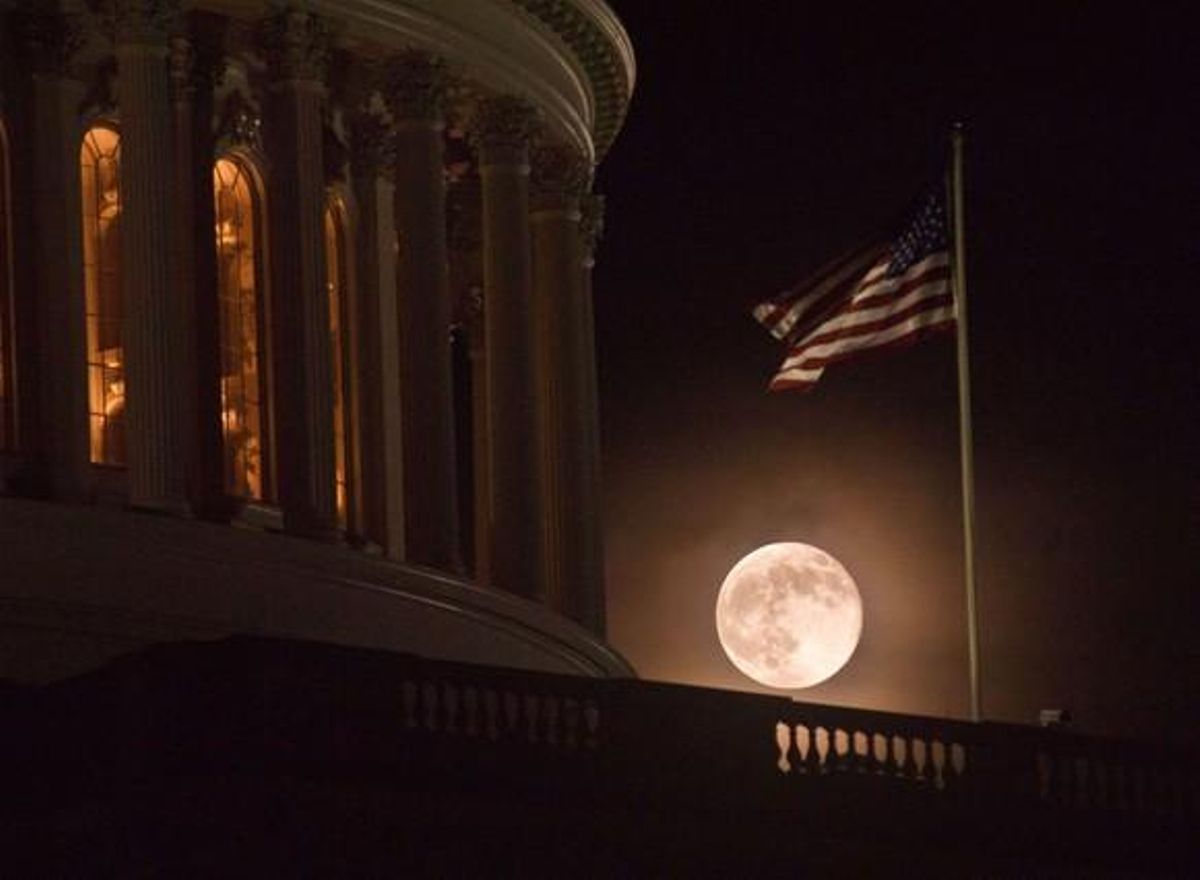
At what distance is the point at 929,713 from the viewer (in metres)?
74.1

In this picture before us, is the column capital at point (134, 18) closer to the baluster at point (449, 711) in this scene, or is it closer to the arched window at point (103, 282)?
the arched window at point (103, 282)

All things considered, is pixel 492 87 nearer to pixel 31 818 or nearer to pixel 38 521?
pixel 38 521

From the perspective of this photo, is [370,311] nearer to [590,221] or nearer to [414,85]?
[414,85]

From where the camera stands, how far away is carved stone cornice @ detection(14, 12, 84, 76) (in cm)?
6216

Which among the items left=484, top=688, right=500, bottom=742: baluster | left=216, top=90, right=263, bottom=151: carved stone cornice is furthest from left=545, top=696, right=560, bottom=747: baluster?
left=216, top=90, right=263, bottom=151: carved stone cornice

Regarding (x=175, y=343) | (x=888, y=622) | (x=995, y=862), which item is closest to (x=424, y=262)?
(x=175, y=343)

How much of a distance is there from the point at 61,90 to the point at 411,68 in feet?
20.4

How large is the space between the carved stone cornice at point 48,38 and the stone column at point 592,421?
483 inches

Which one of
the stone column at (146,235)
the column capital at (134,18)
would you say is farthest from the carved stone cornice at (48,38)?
the stone column at (146,235)

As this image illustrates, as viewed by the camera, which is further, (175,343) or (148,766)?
(175,343)

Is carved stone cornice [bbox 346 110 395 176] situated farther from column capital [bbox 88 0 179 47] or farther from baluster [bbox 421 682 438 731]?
baluster [bbox 421 682 438 731]

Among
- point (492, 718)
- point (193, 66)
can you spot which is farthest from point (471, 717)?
point (193, 66)

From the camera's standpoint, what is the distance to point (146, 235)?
2441 inches

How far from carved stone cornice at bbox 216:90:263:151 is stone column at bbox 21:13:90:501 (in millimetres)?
3085
